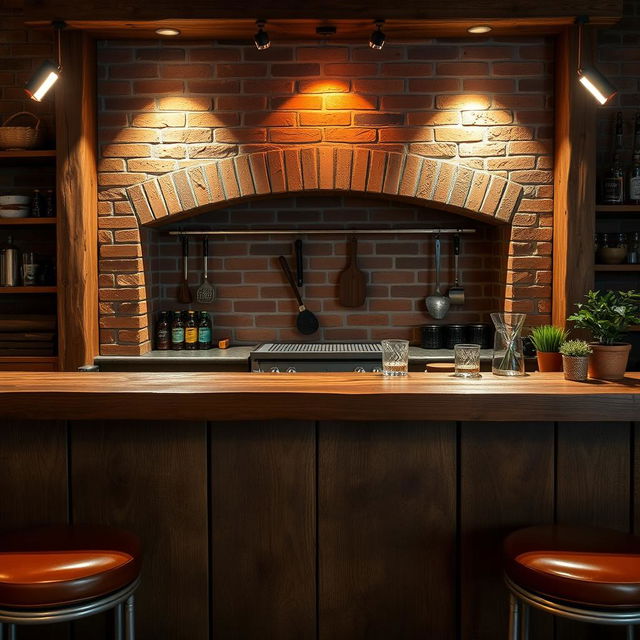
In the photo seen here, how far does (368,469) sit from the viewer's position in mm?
1956

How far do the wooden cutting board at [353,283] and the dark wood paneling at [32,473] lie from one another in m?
2.24

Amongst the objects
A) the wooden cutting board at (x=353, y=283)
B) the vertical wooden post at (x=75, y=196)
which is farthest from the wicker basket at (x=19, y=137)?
the wooden cutting board at (x=353, y=283)

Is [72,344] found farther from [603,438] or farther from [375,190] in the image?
[603,438]

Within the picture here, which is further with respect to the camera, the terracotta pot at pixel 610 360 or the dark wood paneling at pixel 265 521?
the terracotta pot at pixel 610 360

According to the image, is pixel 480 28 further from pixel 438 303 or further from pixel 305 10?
pixel 438 303

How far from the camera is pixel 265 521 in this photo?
6.46ft

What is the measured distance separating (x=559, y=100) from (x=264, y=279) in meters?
1.71

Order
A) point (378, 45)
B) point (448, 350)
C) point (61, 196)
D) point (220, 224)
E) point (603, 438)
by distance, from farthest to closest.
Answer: point (220, 224) < point (448, 350) < point (61, 196) < point (378, 45) < point (603, 438)

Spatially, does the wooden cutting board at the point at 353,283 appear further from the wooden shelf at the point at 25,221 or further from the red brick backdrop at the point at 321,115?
the wooden shelf at the point at 25,221

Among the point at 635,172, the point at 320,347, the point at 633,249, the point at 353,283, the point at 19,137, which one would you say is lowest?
the point at 320,347

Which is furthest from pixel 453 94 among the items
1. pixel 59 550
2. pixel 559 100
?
pixel 59 550

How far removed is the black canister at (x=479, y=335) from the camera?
3848 millimetres

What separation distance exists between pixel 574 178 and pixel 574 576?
7.95 ft

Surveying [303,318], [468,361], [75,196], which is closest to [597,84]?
[468,361]
